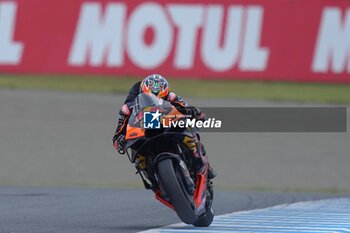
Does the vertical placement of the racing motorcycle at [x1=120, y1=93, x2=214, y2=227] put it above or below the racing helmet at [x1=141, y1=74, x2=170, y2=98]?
below

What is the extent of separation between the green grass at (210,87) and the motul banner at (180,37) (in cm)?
23

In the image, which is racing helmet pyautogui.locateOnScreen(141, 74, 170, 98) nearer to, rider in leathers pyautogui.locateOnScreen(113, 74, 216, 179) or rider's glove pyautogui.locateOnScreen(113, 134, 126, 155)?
rider in leathers pyautogui.locateOnScreen(113, 74, 216, 179)

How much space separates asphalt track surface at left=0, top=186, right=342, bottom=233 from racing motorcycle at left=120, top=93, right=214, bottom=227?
459 millimetres

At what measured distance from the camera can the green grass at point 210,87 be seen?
2317 cm

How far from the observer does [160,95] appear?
10.5 meters

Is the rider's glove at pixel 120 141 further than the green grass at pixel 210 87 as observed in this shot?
No

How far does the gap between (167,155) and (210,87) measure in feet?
45.4

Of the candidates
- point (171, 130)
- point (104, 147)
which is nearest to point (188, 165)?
point (171, 130)

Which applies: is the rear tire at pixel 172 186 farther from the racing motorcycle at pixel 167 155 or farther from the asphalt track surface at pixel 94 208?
the asphalt track surface at pixel 94 208

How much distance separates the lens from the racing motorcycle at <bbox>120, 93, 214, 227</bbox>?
10.0 meters

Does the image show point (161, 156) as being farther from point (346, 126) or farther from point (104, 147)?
point (346, 126)

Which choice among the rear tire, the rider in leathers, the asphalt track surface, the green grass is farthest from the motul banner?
the rear tire

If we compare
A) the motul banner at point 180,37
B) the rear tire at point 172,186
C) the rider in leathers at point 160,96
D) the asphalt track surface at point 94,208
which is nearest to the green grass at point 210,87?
the motul banner at point 180,37

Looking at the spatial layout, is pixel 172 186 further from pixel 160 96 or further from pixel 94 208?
pixel 94 208
